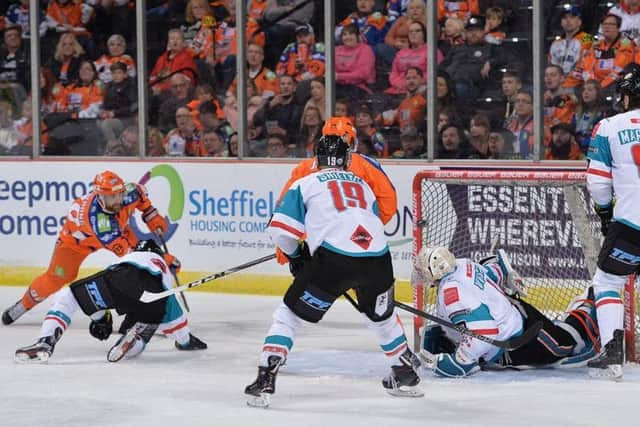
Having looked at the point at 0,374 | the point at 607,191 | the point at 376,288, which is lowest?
the point at 0,374

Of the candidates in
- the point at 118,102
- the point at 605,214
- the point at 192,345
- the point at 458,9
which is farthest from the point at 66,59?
the point at 605,214

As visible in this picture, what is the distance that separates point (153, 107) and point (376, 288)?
4.95 meters

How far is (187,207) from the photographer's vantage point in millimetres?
8836

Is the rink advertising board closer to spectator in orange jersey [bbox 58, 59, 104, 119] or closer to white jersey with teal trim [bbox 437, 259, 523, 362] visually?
spectator in orange jersey [bbox 58, 59, 104, 119]

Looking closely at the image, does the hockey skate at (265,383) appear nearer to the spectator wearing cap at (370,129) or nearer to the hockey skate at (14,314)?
the hockey skate at (14,314)

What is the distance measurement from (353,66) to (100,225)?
2.52 metres

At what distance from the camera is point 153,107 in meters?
9.51

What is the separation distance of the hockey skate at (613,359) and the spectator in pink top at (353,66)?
3.75m

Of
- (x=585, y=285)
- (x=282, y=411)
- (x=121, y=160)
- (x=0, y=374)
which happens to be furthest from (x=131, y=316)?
(x=121, y=160)

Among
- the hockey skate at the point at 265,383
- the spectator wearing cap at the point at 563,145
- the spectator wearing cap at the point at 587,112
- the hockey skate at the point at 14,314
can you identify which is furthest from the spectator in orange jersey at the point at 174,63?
the hockey skate at the point at 265,383

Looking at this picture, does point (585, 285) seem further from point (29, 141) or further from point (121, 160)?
point (29, 141)

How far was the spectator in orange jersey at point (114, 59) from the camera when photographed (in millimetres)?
9594

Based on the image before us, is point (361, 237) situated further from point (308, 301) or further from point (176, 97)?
point (176, 97)

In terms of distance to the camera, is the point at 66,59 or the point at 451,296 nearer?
the point at 451,296
